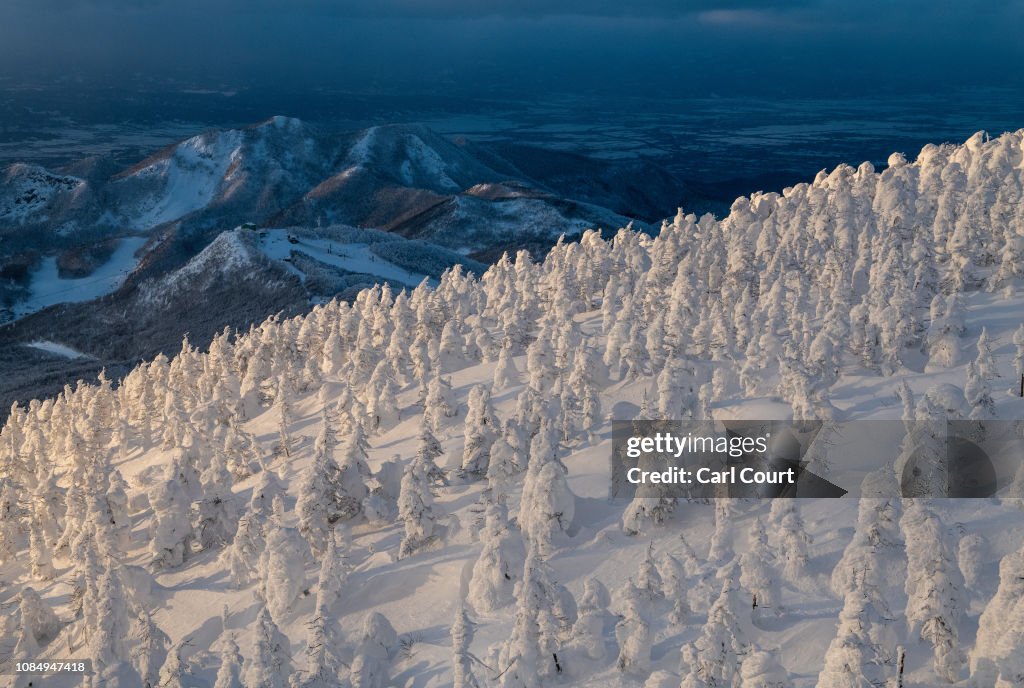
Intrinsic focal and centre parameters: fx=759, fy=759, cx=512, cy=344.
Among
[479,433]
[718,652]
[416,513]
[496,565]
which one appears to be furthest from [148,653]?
[718,652]

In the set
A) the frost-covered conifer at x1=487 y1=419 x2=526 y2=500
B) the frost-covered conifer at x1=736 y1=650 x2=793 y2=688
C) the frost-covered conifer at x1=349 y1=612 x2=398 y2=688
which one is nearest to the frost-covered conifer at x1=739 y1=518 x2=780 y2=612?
the frost-covered conifer at x1=736 y1=650 x2=793 y2=688

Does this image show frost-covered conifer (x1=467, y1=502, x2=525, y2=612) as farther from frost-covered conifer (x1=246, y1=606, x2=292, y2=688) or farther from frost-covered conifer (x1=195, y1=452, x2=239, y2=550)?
frost-covered conifer (x1=195, y1=452, x2=239, y2=550)

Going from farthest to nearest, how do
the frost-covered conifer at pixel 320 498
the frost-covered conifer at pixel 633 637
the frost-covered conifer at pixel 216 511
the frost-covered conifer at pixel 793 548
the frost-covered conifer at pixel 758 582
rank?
the frost-covered conifer at pixel 216 511
the frost-covered conifer at pixel 320 498
the frost-covered conifer at pixel 793 548
the frost-covered conifer at pixel 758 582
the frost-covered conifer at pixel 633 637

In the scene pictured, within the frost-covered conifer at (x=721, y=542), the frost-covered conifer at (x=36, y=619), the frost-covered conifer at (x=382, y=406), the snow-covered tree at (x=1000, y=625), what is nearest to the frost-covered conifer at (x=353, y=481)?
the frost-covered conifer at (x=382, y=406)

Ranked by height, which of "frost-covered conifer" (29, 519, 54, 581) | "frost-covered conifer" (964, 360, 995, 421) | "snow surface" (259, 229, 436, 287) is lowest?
"frost-covered conifer" (29, 519, 54, 581)

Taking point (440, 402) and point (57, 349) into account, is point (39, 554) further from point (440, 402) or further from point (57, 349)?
point (57, 349)

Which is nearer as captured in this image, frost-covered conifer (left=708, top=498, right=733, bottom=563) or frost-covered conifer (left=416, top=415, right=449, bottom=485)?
frost-covered conifer (left=708, top=498, right=733, bottom=563)

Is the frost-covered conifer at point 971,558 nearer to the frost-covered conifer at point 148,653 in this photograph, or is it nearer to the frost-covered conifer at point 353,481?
the frost-covered conifer at point 353,481

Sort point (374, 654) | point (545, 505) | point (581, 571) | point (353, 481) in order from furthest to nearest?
point (353, 481) → point (545, 505) → point (581, 571) → point (374, 654)

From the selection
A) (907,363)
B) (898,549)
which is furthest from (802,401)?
(907,363)
